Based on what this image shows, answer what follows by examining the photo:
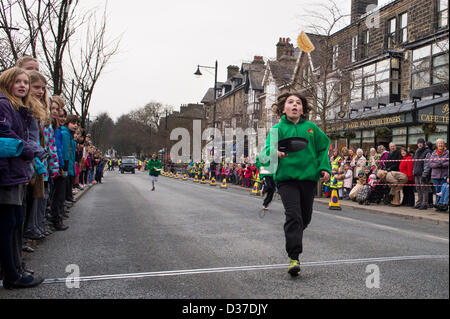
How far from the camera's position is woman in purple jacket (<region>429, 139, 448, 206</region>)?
37.4ft

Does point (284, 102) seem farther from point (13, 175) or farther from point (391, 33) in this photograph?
point (391, 33)

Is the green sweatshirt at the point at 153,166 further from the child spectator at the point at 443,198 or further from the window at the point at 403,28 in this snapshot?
the window at the point at 403,28

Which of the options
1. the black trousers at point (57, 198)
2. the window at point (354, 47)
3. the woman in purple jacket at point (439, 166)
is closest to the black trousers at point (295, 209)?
the black trousers at point (57, 198)

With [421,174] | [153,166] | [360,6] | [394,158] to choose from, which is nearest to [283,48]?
[360,6]

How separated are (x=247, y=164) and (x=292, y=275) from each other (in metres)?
21.4

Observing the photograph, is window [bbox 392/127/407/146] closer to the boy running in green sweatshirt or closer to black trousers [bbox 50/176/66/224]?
black trousers [bbox 50/176/66/224]

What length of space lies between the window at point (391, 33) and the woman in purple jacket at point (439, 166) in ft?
49.4

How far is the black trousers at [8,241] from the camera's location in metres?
3.66

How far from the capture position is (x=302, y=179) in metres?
4.24

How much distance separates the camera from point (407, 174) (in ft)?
42.9

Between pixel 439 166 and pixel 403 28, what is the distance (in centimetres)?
1541

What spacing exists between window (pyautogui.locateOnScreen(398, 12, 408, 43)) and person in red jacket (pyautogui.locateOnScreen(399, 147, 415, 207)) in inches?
516

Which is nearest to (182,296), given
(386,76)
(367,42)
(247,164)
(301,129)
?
(301,129)
